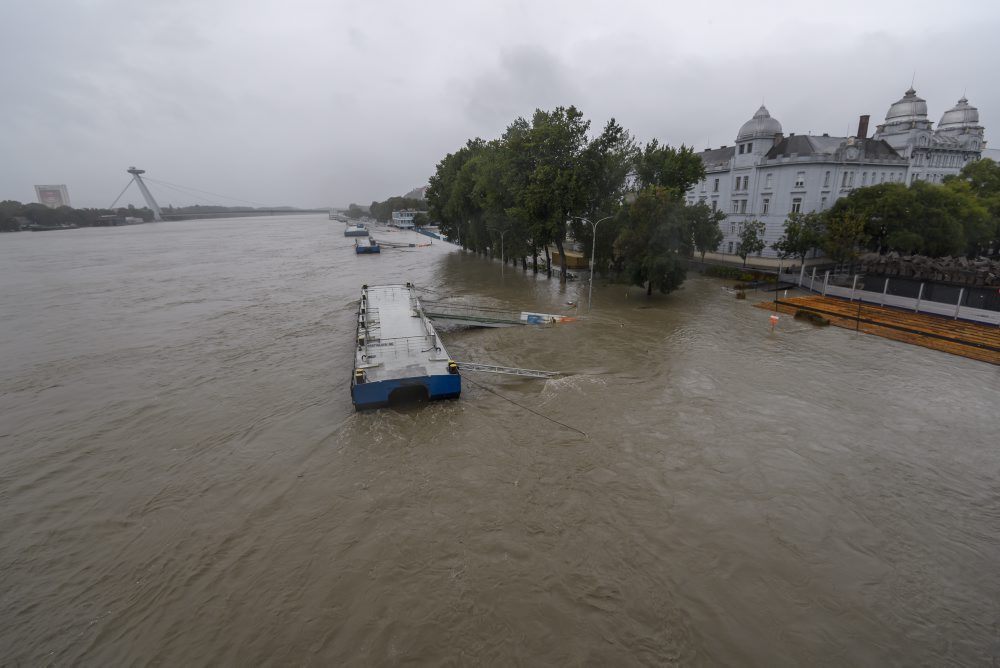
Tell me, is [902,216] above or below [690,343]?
above

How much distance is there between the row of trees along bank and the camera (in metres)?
29.4

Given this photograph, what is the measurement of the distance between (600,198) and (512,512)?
3107cm

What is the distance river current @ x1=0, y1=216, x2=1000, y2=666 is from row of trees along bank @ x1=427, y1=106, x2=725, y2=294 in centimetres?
1162

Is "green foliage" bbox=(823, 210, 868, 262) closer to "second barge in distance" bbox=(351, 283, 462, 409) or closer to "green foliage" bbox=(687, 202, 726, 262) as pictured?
"green foliage" bbox=(687, 202, 726, 262)

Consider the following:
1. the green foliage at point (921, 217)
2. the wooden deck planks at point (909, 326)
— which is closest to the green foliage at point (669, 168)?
the green foliage at point (921, 217)

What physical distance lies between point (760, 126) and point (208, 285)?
58.3m

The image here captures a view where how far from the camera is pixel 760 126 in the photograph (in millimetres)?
48031

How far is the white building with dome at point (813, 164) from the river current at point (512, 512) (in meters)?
32.3

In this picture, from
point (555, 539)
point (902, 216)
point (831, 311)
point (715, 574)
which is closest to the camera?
point (715, 574)

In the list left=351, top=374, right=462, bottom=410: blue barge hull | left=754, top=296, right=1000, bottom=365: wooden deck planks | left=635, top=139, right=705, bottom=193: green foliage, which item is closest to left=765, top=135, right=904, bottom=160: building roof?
left=635, top=139, right=705, bottom=193: green foliage

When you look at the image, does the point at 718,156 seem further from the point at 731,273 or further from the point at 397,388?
the point at 397,388

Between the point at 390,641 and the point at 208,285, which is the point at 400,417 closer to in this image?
the point at 390,641

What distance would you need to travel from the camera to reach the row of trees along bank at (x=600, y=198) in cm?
2939

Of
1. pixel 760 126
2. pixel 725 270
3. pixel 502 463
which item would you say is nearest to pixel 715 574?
pixel 502 463
